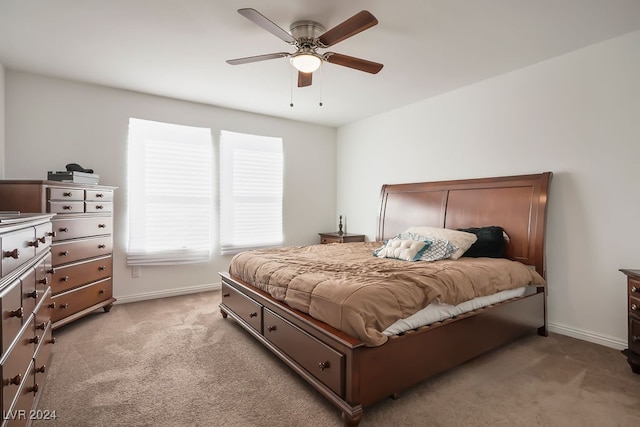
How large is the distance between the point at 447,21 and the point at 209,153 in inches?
126

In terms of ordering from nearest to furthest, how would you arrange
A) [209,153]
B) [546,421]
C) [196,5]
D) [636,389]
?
[546,421]
[636,389]
[196,5]
[209,153]

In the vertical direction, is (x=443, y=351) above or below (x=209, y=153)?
below

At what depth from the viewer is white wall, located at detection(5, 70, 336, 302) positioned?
3.33 metres

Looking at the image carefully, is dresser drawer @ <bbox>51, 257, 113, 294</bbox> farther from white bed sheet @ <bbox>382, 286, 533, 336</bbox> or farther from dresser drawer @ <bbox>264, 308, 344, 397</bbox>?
white bed sheet @ <bbox>382, 286, 533, 336</bbox>

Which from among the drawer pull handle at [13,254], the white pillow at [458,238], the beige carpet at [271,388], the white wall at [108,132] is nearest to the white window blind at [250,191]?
the white wall at [108,132]

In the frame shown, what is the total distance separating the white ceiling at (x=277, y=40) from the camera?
87.5 inches

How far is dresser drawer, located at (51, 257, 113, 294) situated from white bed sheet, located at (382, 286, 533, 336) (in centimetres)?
282

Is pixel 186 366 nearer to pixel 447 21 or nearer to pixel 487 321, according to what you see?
pixel 487 321

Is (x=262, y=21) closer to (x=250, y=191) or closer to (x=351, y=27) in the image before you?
(x=351, y=27)

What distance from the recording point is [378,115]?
481 cm

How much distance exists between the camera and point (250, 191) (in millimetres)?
4746

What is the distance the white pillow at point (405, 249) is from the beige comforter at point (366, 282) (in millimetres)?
101

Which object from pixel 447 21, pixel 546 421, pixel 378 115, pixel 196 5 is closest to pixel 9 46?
pixel 196 5

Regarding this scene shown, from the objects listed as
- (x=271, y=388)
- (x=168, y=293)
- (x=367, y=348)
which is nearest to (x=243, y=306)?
(x=271, y=388)
